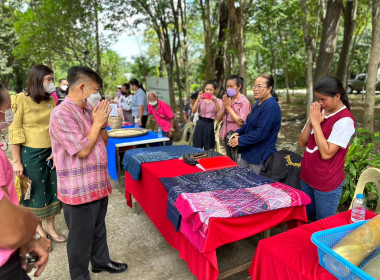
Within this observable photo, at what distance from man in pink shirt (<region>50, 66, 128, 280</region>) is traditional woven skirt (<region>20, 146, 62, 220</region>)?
85 centimetres

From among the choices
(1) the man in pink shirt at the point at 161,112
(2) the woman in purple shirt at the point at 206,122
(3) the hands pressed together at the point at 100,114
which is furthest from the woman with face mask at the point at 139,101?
(3) the hands pressed together at the point at 100,114

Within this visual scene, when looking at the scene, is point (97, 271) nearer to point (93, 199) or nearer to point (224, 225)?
point (93, 199)

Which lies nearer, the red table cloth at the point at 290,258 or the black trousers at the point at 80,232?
the red table cloth at the point at 290,258

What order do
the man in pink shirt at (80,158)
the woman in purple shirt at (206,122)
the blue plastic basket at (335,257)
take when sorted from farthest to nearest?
the woman in purple shirt at (206,122)
the man in pink shirt at (80,158)
the blue plastic basket at (335,257)

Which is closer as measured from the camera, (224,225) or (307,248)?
→ (307,248)

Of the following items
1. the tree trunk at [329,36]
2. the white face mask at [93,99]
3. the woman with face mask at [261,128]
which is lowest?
the woman with face mask at [261,128]

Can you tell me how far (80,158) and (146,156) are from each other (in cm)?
122

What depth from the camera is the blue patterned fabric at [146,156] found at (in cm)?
304

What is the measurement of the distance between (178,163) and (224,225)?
121 centimetres

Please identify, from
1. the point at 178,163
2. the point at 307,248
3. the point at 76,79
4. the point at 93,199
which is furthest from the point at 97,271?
the point at 307,248

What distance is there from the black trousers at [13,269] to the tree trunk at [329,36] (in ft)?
22.2

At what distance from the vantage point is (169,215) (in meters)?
2.18

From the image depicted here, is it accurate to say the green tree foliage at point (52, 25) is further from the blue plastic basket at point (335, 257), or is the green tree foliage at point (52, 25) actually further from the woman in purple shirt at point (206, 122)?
the blue plastic basket at point (335, 257)

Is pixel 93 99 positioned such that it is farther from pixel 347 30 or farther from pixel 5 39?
pixel 5 39
